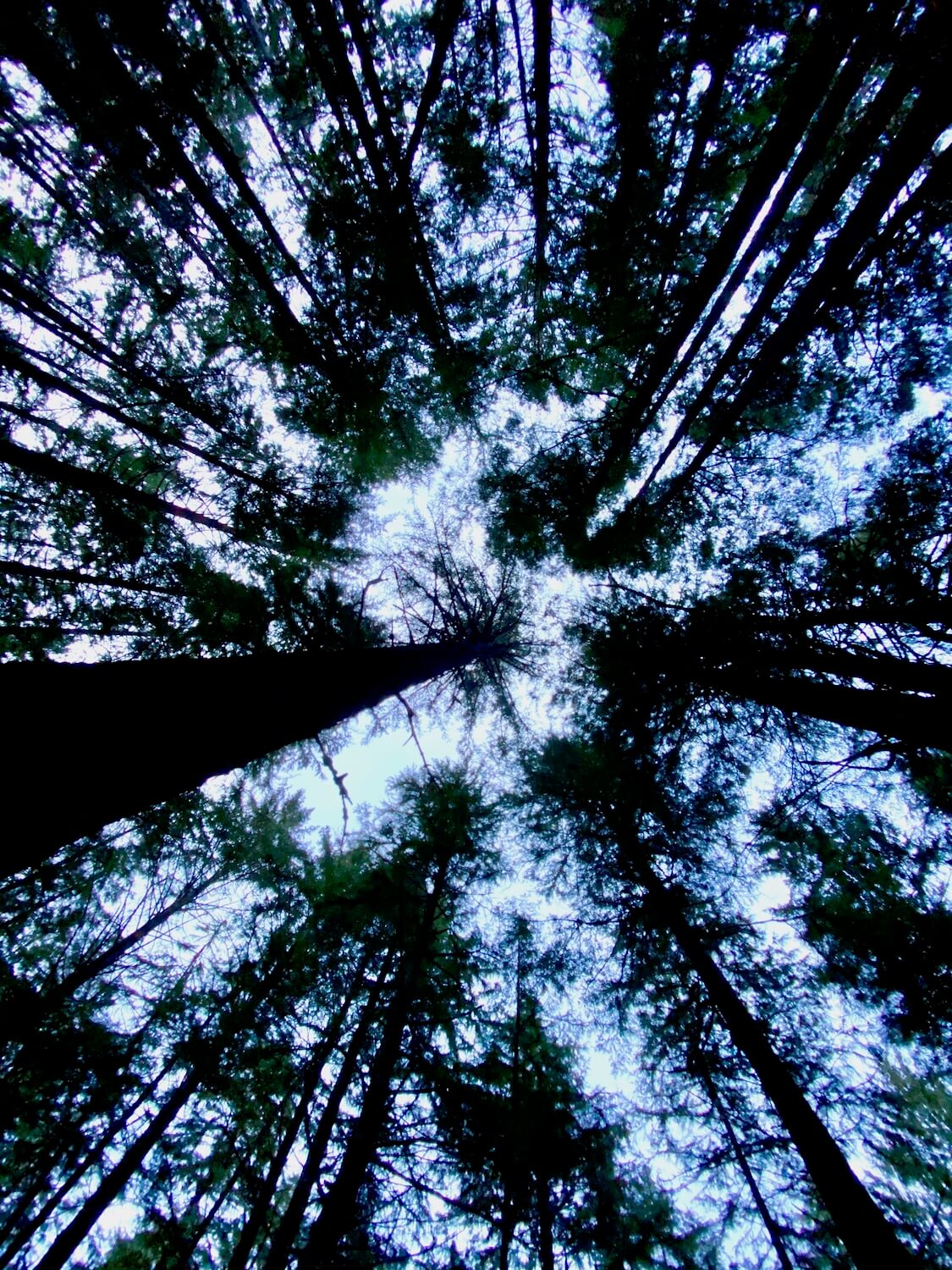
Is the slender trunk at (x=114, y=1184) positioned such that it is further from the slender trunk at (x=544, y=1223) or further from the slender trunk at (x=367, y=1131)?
the slender trunk at (x=544, y=1223)

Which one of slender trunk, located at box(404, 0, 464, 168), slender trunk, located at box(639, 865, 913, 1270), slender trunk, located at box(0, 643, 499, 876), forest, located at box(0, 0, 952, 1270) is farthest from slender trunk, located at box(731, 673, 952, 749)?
slender trunk, located at box(404, 0, 464, 168)

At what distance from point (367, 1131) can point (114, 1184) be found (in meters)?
3.79

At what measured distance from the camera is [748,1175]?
20.1 feet

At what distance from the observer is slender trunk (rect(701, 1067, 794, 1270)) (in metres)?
5.92

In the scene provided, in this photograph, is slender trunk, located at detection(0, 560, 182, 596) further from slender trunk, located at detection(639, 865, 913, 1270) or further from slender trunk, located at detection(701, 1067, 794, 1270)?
slender trunk, located at detection(701, 1067, 794, 1270)

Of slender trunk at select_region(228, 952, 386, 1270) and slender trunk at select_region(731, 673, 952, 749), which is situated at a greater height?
slender trunk at select_region(731, 673, 952, 749)

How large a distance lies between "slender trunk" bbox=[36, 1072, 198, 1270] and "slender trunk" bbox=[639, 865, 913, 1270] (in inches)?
270

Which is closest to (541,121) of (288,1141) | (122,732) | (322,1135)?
(122,732)


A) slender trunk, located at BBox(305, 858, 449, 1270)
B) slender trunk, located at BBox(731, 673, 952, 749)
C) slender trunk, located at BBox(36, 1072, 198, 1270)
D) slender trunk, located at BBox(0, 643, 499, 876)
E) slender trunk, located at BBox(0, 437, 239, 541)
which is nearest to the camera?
slender trunk, located at BBox(0, 643, 499, 876)

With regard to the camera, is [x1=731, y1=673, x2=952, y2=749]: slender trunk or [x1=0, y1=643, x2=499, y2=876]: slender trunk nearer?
[x1=0, y1=643, x2=499, y2=876]: slender trunk

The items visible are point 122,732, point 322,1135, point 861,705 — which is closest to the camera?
point 122,732

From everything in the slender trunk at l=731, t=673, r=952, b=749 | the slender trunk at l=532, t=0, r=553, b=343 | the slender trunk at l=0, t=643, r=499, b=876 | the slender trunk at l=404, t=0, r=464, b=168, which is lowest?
the slender trunk at l=0, t=643, r=499, b=876

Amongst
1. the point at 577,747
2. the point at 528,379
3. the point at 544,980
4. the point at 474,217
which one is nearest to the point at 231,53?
the point at 474,217

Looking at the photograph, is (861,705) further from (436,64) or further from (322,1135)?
(436,64)
